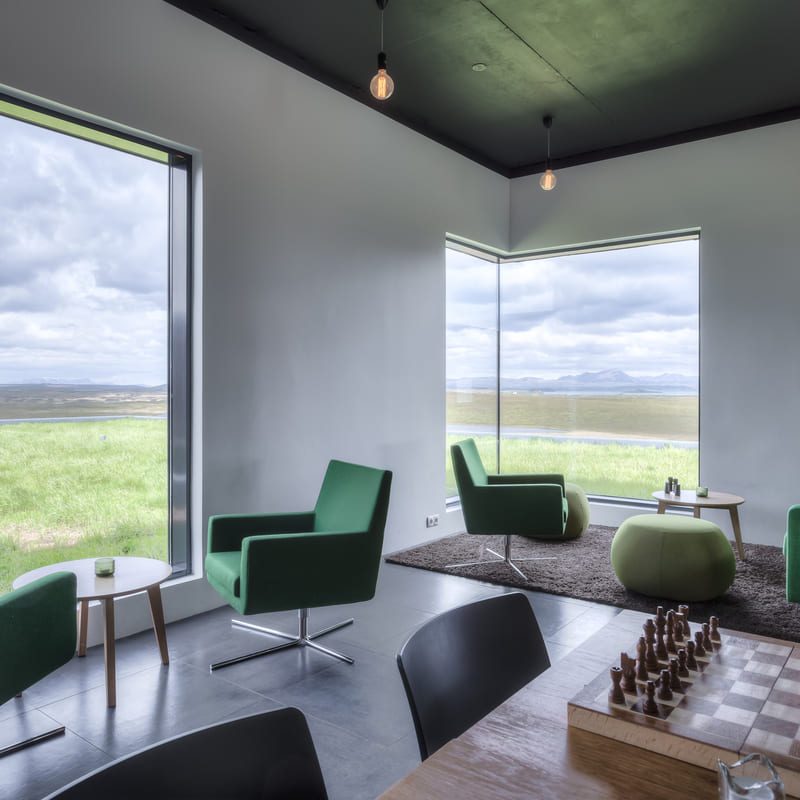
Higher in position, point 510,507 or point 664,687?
point 664,687

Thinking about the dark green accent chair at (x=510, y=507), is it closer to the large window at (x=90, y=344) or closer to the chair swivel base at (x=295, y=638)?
the chair swivel base at (x=295, y=638)

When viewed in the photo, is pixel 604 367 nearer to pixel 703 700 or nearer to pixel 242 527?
pixel 242 527

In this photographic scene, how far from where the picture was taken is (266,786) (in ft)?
3.08

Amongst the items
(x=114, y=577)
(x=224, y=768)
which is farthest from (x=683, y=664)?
(x=114, y=577)

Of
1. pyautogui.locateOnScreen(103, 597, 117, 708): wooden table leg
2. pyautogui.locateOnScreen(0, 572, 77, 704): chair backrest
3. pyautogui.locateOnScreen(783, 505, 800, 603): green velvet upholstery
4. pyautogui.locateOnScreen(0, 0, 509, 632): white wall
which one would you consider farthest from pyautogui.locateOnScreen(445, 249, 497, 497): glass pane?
pyautogui.locateOnScreen(0, 572, 77, 704): chair backrest

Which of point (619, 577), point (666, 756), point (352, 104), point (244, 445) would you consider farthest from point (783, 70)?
point (666, 756)

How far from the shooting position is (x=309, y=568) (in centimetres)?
308

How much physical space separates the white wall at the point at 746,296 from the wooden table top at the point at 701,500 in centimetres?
43

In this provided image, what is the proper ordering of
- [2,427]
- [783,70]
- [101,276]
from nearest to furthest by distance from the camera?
[2,427]
[101,276]
[783,70]

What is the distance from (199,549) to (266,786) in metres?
3.12

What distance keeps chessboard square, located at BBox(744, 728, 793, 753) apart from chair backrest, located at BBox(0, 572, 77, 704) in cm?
200

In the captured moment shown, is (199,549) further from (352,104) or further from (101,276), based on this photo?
(352,104)

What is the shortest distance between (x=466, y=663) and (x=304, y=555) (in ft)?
5.82

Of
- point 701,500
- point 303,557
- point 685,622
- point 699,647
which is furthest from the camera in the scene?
point 701,500
